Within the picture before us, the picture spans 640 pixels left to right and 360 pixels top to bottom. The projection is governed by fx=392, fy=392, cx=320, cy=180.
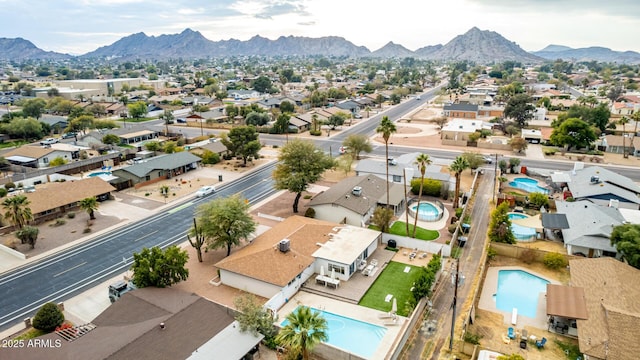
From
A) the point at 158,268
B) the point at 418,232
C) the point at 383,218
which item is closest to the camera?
the point at 158,268

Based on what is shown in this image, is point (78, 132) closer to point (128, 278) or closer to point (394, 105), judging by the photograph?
point (128, 278)

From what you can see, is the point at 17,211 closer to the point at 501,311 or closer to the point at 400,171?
the point at 400,171

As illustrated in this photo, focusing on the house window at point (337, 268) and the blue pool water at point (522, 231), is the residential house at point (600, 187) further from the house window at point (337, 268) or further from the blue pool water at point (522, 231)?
the house window at point (337, 268)

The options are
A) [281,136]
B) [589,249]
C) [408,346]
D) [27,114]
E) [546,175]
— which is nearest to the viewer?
[408,346]

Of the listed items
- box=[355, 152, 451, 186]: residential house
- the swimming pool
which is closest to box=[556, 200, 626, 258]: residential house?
the swimming pool

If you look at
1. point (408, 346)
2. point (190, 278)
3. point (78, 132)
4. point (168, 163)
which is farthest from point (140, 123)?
point (408, 346)

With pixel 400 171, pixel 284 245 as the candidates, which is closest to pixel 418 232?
pixel 400 171

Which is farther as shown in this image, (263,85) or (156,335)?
(263,85)
